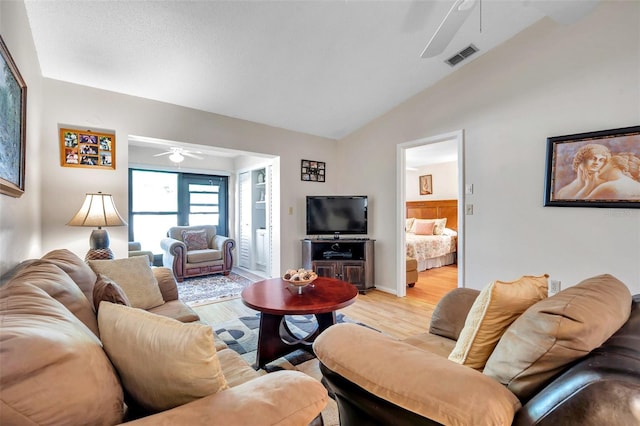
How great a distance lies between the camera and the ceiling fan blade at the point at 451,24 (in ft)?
4.99

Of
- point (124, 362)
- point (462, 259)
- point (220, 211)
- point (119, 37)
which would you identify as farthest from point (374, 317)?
point (220, 211)

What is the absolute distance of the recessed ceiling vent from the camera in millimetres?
2813

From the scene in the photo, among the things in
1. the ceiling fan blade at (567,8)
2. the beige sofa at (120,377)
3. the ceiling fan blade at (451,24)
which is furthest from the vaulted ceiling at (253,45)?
the beige sofa at (120,377)

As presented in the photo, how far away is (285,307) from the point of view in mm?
1761

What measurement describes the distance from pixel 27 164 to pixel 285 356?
2.32 m

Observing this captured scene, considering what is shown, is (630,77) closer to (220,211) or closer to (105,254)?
(105,254)

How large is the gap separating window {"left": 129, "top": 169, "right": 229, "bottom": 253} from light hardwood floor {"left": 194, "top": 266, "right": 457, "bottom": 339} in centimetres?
266

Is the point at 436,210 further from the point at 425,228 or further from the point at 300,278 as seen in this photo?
the point at 300,278

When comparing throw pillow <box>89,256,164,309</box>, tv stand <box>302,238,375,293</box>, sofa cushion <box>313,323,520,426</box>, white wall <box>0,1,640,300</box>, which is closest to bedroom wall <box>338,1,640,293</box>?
white wall <box>0,1,640,300</box>

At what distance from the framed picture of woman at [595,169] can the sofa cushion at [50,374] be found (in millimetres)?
3265

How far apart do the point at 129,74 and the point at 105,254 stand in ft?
5.46

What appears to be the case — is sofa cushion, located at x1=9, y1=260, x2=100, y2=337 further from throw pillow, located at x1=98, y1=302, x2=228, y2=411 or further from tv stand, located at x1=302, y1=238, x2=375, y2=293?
tv stand, located at x1=302, y1=238, x2=375, y2=293

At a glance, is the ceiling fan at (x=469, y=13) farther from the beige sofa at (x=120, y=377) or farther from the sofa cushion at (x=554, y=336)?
the beige sofa at (x=120, y=377)

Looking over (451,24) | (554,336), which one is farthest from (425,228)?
(554,336)
